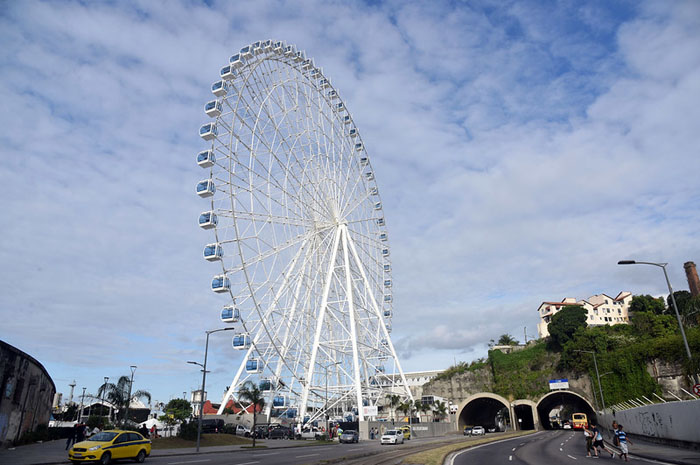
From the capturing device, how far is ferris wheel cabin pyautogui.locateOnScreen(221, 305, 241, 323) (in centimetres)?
3997

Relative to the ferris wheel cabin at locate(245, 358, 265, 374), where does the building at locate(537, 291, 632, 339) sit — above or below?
above

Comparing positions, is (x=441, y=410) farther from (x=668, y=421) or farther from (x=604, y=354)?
(x=668, y=421)

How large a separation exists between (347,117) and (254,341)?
2750cm

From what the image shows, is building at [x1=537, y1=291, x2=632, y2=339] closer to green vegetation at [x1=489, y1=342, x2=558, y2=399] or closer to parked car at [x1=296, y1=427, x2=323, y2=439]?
green vegetation at [x1=489, y1=342, x2=558, y2=399]

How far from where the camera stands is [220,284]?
39.0 metres

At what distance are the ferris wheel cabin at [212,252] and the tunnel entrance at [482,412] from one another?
64.4 metres

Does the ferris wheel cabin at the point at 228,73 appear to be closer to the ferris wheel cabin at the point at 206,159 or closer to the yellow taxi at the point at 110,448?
the ferris wheel cabin at the point at 206,159

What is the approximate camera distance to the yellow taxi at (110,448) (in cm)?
2009

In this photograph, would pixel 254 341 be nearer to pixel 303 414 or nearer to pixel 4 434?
pixel 303 414

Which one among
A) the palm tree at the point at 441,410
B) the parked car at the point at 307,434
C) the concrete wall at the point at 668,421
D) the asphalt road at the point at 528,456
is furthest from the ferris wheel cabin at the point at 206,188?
the palm tree at the point at 441,410

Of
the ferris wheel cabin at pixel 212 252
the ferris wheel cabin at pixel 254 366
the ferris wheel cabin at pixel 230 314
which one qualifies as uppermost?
the ferris wheel cabin at pixel 212 252

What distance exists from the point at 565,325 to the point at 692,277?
40.2 metres

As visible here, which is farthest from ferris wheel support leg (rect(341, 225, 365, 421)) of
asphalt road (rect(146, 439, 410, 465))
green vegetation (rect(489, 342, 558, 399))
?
green vegetation (rect(489, 342, 558, 399))

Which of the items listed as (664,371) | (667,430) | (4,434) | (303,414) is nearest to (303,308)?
(303,414)
